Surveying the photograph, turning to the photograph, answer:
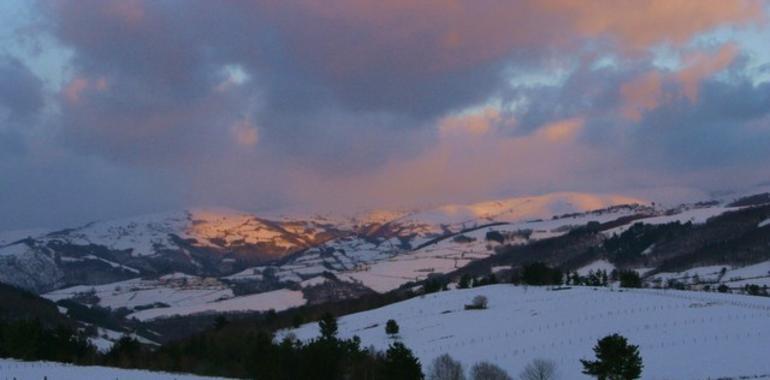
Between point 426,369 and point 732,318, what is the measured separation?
142ft

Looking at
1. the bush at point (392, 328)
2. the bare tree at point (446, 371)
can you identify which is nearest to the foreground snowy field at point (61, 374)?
the bare tree at point (446, 371)

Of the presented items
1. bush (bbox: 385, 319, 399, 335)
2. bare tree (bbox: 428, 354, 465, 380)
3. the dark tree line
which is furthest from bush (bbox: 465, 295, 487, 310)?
the dark tree line

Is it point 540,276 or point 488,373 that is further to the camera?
point 540,276

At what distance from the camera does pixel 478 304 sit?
15938 cm

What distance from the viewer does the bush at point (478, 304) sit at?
517 ft

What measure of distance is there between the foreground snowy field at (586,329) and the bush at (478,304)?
209 cm

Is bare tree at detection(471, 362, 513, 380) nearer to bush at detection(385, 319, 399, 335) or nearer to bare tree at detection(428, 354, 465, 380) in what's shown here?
bare tree at detection(428, 354, 465, 380)

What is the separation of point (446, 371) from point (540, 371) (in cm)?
1224

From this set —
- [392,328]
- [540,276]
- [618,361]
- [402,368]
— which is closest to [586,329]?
[392,328]

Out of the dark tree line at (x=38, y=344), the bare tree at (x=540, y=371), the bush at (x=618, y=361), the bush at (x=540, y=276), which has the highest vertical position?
the bush at (x=540, y=276)

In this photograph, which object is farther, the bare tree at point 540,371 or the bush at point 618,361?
the bare tree at point 540,371

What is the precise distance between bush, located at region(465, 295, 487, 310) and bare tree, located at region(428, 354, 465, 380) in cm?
6851

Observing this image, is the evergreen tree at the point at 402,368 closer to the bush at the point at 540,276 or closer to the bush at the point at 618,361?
the bush at the point at 618,361

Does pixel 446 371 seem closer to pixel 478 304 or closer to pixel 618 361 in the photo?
pixel 618 361
